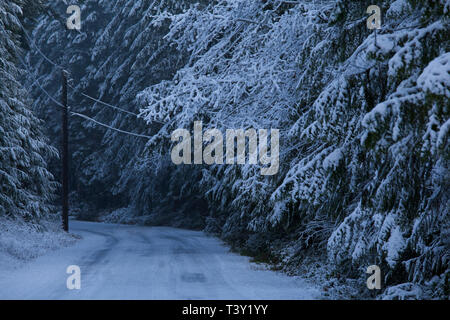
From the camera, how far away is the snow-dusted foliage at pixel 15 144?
56.7 feet

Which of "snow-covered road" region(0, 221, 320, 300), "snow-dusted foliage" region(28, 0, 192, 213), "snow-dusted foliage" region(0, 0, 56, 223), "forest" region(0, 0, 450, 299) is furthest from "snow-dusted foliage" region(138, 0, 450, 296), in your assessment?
"snow-dusted foliage" region(28, 0, 192, 213)

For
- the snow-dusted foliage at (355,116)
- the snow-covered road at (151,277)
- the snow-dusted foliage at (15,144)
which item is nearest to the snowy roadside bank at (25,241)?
the snow-covered road at (151,277)

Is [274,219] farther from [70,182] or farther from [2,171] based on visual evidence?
[70,182]

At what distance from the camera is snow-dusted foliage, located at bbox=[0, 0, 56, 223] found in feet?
56.7

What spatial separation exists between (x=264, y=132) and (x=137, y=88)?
17.7 metres

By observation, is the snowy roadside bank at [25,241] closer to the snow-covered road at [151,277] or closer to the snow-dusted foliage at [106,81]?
the snow-covered road at [151,277]

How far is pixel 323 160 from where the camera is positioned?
902cm

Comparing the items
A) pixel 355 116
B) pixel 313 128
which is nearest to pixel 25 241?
pixel 313 128

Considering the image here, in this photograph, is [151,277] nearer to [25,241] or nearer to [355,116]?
[355,116]

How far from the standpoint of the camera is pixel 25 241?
52.6 ft

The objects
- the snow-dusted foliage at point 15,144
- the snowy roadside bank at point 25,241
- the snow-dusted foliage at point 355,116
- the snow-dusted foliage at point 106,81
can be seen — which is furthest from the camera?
the snow-dusted foliage at point 106,81

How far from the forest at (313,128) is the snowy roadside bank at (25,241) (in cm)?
35

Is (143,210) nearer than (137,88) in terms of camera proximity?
No
